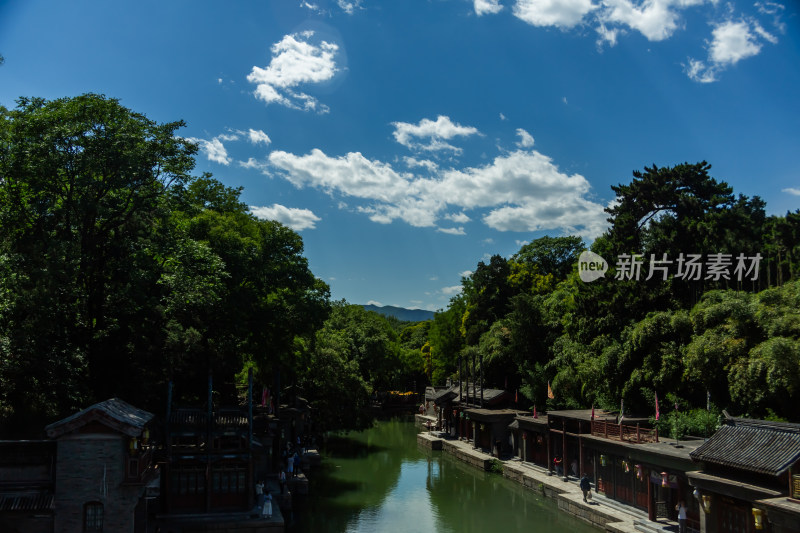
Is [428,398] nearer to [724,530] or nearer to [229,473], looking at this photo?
[229,473]

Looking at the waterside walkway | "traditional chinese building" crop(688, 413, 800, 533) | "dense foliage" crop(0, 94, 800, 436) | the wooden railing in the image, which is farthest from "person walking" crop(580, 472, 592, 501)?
"traditional chinese building" crop(688, 413, 800, 533)

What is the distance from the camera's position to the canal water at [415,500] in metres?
21.9

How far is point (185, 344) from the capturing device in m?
19.3

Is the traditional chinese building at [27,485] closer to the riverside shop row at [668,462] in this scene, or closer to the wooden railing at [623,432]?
the riverside shop row at [668,462]

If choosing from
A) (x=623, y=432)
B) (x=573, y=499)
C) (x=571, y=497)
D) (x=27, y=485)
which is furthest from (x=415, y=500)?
(x=27, y=485)

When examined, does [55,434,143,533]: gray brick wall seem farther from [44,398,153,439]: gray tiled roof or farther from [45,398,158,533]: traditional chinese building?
[44,398,153,439]: gray tiled roof

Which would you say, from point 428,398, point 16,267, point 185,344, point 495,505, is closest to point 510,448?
point 495,505

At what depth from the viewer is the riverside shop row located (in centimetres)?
1340

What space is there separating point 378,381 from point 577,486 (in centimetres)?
3760

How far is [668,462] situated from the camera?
18.6m

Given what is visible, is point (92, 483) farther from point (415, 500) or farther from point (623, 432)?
point (623, 432)

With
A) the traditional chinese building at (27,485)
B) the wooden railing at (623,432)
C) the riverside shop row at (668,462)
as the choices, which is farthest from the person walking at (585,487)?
the traditional chinese building at (27,485)

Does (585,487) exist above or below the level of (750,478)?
below

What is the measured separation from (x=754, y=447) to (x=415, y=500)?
15939 millimetres
